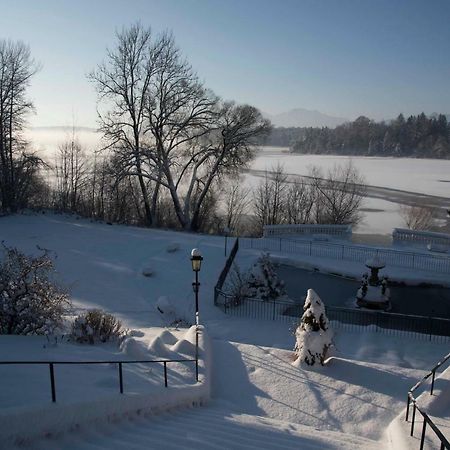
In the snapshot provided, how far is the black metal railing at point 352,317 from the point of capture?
15413 mm

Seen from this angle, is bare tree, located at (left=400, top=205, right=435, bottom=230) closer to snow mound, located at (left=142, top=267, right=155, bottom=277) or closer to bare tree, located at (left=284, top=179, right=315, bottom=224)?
bare tree, located at (left=284, top=179, right=315, bottom=224)

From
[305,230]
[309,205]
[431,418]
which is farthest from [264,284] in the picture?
[309,205]

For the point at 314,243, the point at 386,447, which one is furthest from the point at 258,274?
the point at 386,447

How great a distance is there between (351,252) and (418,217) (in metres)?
25.9

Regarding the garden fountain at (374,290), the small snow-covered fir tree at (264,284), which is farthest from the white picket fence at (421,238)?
the small snow-covered fir tree at (264,284)

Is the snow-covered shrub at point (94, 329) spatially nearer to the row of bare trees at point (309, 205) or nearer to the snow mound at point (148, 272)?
the snow mound at point (148, 272)

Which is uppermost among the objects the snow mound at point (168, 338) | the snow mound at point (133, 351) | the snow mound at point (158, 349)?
the snow mound at point (133, 351)

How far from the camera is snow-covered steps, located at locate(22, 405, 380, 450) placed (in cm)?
615

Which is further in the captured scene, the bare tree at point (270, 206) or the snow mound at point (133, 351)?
the bare tree at point (270, 206)

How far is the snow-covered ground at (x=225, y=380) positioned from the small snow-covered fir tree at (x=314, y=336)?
1.05ft

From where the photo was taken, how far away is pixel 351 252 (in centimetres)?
2259

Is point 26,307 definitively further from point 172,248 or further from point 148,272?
point 172,248

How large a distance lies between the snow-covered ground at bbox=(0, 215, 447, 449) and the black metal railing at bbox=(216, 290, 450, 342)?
48cm

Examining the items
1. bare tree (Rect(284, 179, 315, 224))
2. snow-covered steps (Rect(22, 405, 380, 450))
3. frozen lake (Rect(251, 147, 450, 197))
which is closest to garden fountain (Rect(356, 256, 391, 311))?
snow-covered steps (Rect(22, 405, 380, 450))
